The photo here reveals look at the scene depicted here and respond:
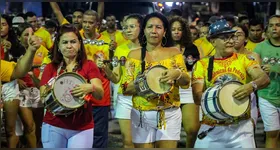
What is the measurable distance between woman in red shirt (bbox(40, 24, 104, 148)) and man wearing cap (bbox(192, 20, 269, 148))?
2.76 feet

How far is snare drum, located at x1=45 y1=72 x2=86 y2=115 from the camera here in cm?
445

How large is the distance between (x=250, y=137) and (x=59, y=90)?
153 centimetres

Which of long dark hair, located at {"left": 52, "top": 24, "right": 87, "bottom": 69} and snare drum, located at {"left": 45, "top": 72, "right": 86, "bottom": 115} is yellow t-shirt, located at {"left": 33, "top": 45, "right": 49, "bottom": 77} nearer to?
long dark hair, located at {"left": 52, "top": 24, "right": 87, "bottom": 69}

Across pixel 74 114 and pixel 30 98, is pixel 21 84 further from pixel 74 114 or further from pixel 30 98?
pixel 74 114

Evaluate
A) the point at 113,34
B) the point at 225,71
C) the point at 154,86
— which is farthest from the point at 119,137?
the point at 225,71

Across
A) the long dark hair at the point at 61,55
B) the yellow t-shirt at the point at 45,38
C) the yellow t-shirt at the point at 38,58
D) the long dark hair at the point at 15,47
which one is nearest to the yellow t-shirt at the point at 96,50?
the yellow t-shirt at the point at 38,58

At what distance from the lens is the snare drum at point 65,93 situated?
445 centimetres

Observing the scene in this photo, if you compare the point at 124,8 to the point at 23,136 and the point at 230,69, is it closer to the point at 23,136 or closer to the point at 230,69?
the point at 23,136

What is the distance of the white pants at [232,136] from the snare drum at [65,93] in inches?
42.0

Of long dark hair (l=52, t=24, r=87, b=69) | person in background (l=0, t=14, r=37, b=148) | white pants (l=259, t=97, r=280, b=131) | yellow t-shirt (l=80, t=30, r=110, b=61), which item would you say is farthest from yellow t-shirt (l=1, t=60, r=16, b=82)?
white pants (l=259, t=97, r=280, b=131)

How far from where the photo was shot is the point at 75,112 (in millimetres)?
4637

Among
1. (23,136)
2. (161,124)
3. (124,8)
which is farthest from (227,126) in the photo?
(124,8)

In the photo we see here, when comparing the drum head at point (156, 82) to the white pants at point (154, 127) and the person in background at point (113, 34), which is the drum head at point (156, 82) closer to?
the white pants at point (154, 127)

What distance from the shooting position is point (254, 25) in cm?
869
